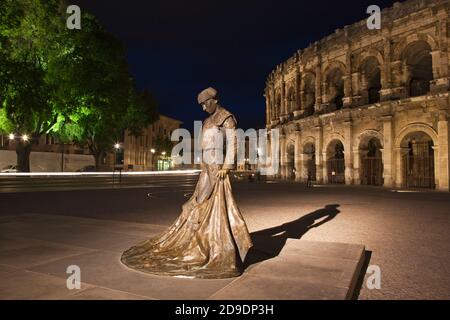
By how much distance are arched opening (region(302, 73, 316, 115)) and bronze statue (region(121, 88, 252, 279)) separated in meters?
25.8

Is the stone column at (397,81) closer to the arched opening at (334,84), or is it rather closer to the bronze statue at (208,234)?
the arched opening at (334,84)

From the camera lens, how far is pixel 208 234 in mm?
4195

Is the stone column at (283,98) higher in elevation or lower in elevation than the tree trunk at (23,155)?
higher

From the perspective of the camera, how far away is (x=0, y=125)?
21.0 meters

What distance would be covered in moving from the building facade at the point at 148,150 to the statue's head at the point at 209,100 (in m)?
50.4

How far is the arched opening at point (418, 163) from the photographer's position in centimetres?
2108

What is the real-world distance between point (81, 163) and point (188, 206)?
146ft

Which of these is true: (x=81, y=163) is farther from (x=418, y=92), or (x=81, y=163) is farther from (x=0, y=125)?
(x=418, y=92)

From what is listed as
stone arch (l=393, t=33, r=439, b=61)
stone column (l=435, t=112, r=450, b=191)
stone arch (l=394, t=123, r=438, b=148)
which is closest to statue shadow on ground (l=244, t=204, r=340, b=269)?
stone column (l=435, t=112, r=450, b=191)

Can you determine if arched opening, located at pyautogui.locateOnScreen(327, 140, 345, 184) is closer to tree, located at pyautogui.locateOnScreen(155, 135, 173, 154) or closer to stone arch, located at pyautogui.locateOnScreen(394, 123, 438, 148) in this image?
stone arch, located at pyautogui.locateOnScreen(394, 123, 438, 148)

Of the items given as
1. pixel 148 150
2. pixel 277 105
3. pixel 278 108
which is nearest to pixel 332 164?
pixel 278 108

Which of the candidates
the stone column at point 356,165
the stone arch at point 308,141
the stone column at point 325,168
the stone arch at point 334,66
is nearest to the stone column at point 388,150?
the stone column at point 356,165

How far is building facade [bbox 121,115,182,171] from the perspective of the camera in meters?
59.2

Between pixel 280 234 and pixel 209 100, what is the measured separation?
140 inches
